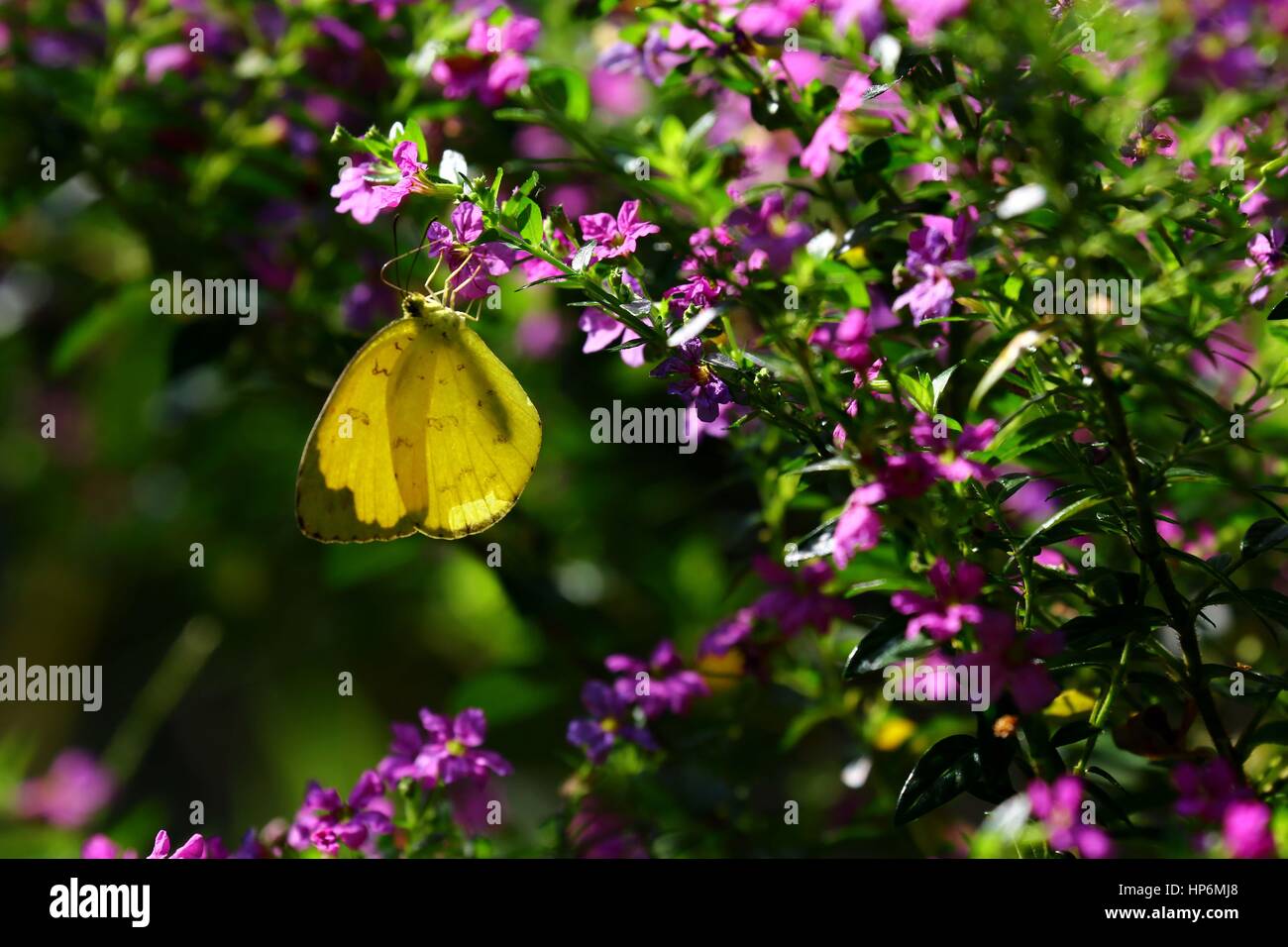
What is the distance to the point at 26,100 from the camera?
5.15 ft

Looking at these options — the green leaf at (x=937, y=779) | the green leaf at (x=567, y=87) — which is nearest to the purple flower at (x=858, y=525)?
the green leaf at (x=937, y=779)

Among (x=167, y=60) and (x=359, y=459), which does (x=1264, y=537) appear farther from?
(x=167, y=60)

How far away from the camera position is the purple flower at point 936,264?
85 cm

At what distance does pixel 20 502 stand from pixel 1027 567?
8.99ft

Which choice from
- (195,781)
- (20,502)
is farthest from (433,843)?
(20,502)

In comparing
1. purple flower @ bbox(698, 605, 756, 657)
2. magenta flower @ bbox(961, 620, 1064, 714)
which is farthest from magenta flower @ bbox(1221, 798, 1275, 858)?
purple flower @ bbox(698, 605, 756, 657)

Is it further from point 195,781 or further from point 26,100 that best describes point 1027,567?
point 195,781

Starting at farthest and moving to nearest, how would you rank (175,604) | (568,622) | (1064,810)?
(175,604), (568,622), (1064,810)

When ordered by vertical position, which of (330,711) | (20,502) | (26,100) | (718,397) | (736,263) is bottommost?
(330,711)

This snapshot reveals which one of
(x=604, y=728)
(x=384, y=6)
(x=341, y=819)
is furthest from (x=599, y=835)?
(x=384, y=6)

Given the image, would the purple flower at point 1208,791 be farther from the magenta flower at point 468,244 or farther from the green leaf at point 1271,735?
the magenta flower at point 468,244

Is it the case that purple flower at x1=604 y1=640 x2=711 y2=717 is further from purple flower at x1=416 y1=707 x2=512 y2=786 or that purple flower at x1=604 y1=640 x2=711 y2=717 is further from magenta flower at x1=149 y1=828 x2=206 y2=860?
magenta flower at x1=149 y1=828 x2=206 y2=860

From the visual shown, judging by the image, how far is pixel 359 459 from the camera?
1.33 metres

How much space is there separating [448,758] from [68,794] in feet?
4.50
